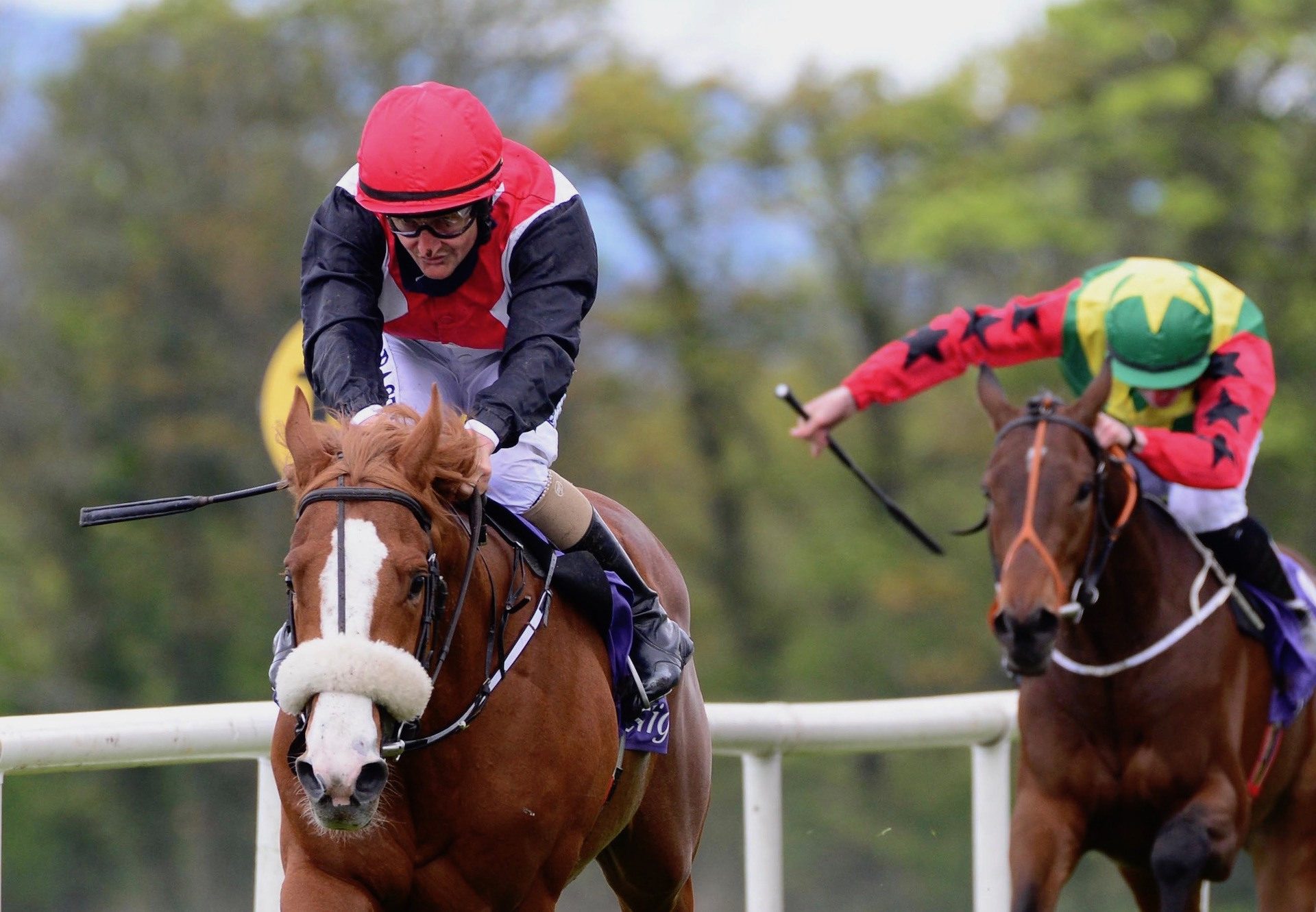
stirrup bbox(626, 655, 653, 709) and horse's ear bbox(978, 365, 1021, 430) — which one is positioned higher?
horse's ear bbox(978, 365, 1021, 430)

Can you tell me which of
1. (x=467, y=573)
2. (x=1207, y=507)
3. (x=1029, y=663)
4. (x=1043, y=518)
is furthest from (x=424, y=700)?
(x=1207, y=507)

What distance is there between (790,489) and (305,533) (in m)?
22.8

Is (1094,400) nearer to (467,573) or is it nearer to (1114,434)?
(1114,434)

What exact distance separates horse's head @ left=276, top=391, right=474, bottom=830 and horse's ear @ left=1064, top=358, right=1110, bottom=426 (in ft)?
7.93

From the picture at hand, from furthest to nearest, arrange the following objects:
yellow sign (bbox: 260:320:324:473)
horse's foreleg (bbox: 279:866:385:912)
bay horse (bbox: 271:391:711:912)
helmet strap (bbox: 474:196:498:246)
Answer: yellow sign (bbox: 260:320:324:473) < helmet strap (bbox: 474:196:498:246) < horse's foreleg (bbox: 279:866:385:912) < bay horse (bbox: 271:391:711:912)

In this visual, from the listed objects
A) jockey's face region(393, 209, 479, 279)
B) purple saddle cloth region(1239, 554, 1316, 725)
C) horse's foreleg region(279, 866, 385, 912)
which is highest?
jockey's face region(393, 209, 479, 279)

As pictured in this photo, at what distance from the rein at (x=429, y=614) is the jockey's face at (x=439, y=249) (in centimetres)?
61

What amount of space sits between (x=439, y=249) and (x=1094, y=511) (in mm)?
2380

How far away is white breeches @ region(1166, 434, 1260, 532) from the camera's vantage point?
584 centimetres

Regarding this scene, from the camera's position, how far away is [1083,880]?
21.7m

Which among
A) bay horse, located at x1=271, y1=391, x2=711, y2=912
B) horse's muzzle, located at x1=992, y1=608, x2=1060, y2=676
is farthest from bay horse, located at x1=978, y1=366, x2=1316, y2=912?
bay horse, located at x1=271, y1=391, x2=711, y2=912

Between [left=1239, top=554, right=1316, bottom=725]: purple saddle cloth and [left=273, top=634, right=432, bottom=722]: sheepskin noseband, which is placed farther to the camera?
[left=1239, top=554, right=1316, bottom=725]: purple saddle cloth

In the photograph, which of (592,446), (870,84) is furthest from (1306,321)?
(592,446)

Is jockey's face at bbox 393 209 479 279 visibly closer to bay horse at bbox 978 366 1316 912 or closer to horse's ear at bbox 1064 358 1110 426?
bay horse at bbox 978 366 1316 912
